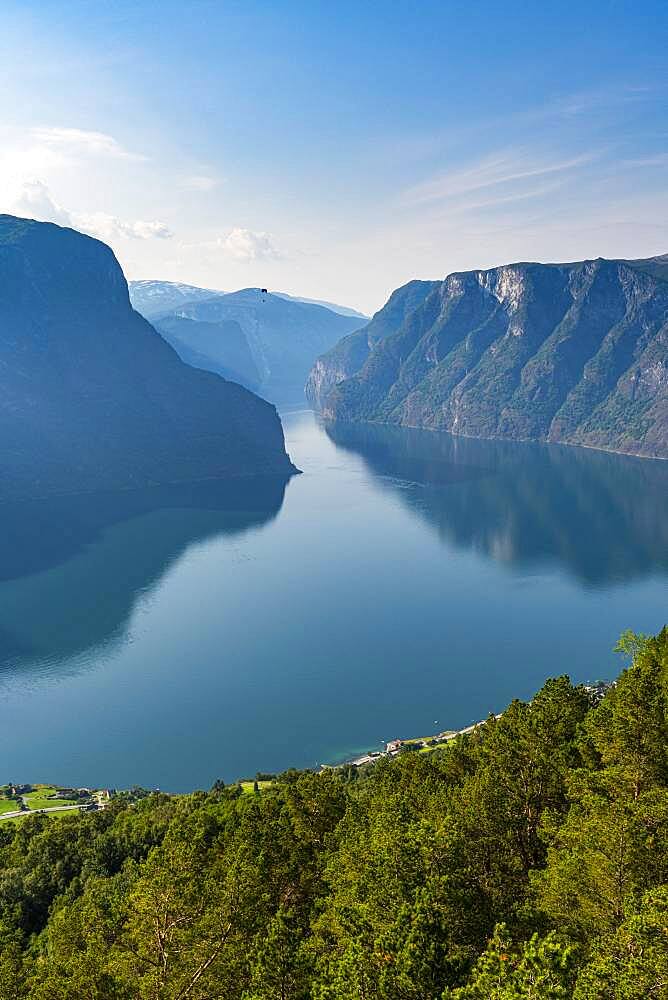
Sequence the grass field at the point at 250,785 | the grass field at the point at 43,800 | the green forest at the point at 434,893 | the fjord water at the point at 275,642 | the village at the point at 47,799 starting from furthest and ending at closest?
the fjord water at the point at 275,642 → the grass field at the point at 43,800 → the village at the point at 47,799 → the grass field at the point at 250,785 → the green forest at the point at 434,893

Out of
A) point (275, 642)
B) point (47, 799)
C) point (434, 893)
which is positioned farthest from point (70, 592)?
point (434, 893)

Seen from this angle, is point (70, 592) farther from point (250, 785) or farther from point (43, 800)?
point (250, 785)

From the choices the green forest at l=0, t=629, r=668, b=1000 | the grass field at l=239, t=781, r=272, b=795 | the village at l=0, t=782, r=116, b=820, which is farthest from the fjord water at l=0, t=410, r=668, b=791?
the green forest at l=0, t=629, r=668, b=1000

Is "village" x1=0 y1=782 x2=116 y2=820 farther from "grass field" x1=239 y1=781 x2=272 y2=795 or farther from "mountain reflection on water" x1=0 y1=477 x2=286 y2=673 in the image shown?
"mountain reflection on water" x1=0 y1=477 x2=286 y2=673

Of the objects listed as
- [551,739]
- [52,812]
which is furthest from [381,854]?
[52,812]

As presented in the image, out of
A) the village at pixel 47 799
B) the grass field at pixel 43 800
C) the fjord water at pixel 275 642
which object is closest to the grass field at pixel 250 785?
the fjord water at pixel 275 642

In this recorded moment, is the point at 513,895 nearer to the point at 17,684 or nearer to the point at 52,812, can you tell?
the point at 52,812

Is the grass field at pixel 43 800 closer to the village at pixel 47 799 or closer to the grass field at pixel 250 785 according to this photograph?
the village at pixel 47 799
